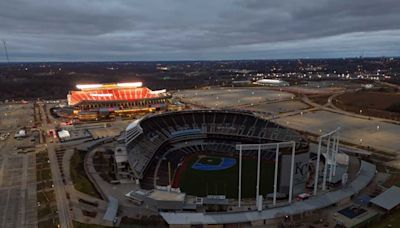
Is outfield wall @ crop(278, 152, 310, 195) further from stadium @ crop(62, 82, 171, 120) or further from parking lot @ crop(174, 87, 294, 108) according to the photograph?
parking lot @ crop(174, 87, 294, 108)

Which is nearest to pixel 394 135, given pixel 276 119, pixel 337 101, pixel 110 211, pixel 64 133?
pixel 276 119

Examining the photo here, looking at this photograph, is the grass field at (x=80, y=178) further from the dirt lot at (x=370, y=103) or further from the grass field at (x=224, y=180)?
the dirt lot at (x=370, y=103)

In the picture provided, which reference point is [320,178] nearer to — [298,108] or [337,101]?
[298,108]

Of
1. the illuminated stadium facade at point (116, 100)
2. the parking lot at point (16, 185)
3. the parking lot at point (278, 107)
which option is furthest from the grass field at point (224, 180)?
the illuminated stadium facade at point (116, 100)

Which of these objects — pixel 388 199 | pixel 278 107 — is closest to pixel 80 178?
pixel 388 199

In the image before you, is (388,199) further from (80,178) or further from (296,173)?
(80,178)

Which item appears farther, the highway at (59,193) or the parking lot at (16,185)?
the parking lot at (16,185)
